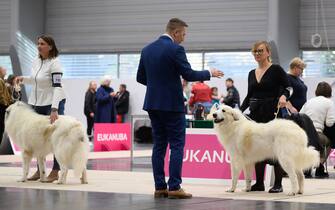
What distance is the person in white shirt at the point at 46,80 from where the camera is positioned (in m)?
7.83

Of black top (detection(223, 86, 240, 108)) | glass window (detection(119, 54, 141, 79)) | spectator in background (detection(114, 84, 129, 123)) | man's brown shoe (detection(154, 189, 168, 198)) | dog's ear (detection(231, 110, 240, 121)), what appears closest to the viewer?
man's brown shoe (detection(154, 189, 168, 198))

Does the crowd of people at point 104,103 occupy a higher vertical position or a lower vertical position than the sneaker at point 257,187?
higher

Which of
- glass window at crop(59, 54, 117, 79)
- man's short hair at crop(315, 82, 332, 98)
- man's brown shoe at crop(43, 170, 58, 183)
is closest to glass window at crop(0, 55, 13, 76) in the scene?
glass window at crop(59, 54, 117, 79)

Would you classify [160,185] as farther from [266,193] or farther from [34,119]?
[34,119]

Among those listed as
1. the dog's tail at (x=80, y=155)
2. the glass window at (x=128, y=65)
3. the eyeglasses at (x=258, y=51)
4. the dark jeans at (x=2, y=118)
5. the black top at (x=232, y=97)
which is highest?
the glass window at (x=128, y=65)

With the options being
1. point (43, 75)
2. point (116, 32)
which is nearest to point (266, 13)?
point (116, 32)

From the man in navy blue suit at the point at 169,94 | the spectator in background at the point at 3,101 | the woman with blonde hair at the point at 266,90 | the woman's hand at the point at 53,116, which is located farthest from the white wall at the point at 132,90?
the man in navy blue suit at the point at 169,94

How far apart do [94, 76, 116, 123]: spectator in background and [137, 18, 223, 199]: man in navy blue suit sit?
404 inches

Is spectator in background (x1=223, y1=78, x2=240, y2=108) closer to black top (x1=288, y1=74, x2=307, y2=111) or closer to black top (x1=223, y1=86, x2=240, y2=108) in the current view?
black top (x1=223, y1=86, x2=240, y2=108)

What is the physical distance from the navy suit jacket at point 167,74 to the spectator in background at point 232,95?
36.2 ft

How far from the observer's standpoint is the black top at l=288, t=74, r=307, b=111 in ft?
29.8

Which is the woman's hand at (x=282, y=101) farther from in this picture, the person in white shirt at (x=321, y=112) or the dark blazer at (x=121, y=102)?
the dark blazer at (x=121, y=102)

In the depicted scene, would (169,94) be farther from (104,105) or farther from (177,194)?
(104,105)

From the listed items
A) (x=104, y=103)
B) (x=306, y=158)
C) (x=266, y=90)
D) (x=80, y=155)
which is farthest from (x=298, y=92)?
(x=104, y=103)
